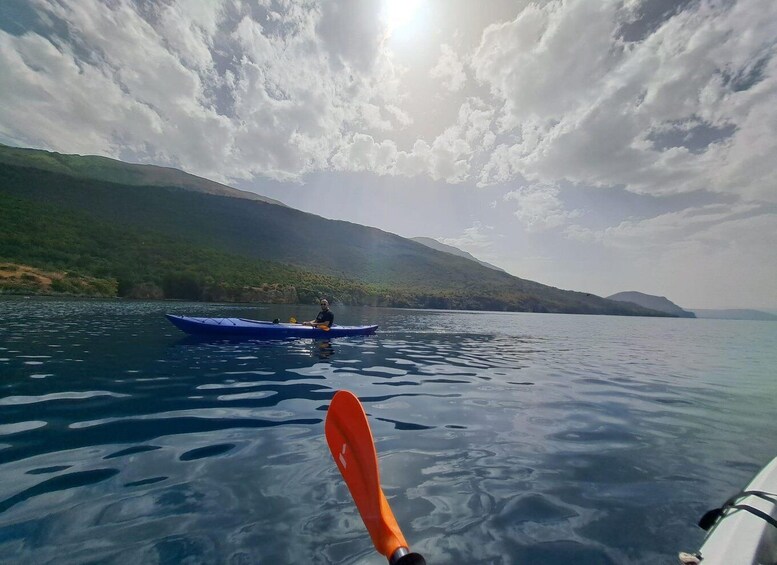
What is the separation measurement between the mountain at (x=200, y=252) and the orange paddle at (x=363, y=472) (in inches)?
2420

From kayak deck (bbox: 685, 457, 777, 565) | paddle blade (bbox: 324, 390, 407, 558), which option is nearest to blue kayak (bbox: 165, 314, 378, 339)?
paddle blade (bbox: 324, 390, 407, 558)

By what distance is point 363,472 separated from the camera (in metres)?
3.84

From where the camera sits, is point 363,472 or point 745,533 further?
point 363,472

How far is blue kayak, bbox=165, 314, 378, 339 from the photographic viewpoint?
60.5 feet

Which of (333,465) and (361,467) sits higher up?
(361,467)

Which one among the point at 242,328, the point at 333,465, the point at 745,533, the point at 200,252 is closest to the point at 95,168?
the point at 200,252

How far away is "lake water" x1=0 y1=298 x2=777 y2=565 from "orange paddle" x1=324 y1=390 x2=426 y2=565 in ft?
1.83

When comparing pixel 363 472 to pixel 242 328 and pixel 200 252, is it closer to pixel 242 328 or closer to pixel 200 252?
pixel 242 328

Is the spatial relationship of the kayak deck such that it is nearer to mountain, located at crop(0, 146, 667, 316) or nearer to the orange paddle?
the orange paddle

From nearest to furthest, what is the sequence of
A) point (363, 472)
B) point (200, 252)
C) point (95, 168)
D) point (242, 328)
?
point (363, 472) < point (242, 328) < point (200, 252) < point (95, 168)

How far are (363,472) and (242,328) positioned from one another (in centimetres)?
1712

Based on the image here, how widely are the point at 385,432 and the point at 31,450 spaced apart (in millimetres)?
5786

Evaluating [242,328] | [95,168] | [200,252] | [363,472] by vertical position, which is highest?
[95,168]

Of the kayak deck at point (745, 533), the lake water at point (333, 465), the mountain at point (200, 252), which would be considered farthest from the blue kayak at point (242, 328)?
the mountain at point (200, 252)
